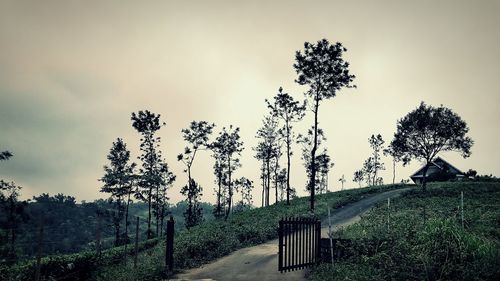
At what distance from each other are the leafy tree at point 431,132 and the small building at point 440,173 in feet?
30.7

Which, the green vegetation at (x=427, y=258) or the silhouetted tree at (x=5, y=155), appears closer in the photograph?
the green vegetation at (x=427, y=258)

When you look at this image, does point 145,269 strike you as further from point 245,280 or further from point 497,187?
point 497,187

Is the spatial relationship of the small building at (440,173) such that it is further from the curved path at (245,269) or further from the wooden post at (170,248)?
the wooden post at (170,248)

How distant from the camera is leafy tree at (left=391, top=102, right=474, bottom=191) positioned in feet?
133

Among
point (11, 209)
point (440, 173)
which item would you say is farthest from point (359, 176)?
point (11, 209)

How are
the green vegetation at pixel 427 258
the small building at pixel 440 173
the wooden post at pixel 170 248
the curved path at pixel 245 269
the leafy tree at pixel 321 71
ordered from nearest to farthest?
the green vegetation at pixel 427 258
the curved path at pixel 245 269
the wooden post at pixel 170 248
the leafy tree at pixel 321 71
the small building at pixel 440 173

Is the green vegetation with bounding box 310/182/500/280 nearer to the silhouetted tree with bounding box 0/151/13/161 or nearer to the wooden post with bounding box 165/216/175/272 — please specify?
the wooden post with bounding box 165/216/175/272

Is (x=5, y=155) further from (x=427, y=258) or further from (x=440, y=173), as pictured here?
(x=440, y=173)

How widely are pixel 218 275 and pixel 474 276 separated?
9407 millimetres

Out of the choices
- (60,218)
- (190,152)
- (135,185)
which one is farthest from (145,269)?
(60,218)

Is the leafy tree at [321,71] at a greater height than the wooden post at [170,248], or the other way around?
the leafy tree at [321,71]

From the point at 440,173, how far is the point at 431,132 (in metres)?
24.6

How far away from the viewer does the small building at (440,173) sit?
60.1 m

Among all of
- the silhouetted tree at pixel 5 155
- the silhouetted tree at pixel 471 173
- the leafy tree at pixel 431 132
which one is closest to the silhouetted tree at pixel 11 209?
the silhouetted tree at pixel 5 155
